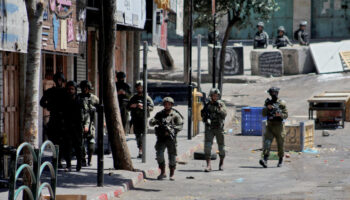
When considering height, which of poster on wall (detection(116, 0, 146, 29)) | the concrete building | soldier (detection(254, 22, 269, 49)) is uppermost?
the concrete building

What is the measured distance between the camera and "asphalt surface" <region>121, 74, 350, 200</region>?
1316 centimetres

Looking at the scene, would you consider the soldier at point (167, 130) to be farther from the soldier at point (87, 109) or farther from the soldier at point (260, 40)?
Answer: the soldier at point (260, 40)

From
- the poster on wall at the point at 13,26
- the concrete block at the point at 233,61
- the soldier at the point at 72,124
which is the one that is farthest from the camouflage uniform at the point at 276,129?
the concrete block at the point at 233,61

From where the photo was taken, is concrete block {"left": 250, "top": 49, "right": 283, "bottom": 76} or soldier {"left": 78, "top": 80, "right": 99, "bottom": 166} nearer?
soldier {"left": 78, "top": 80, "right": 99, "bottom": 166}

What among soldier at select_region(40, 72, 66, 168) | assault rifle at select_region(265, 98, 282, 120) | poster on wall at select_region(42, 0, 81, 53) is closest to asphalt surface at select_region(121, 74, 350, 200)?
assault rifle at select_region(265, 98, 282, 120)

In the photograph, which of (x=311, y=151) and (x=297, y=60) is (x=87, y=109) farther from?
(x=297, y=60)

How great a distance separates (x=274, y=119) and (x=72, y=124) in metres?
4.58

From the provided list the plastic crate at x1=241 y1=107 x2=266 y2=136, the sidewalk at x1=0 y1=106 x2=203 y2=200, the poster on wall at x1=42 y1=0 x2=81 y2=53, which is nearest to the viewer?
the sidewalk at x1=0 y1=106 x2=203 y2=200

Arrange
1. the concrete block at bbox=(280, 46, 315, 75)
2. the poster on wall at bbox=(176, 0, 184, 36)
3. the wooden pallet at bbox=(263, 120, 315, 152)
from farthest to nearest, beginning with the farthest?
the concrete block at bbox=(280, 46, 315, 75) → the poster on wall at bbox=(176, 0, 184, 36) → the wooden pallet at bbox=(263, 120, 315, 152)

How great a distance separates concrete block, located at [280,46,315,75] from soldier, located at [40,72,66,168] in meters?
24.1

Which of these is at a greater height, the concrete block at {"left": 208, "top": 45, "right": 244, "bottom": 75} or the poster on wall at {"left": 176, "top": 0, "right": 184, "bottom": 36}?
the poster on wall at {"left": 176, "top": 0, "right": 184, "bottom": 36}

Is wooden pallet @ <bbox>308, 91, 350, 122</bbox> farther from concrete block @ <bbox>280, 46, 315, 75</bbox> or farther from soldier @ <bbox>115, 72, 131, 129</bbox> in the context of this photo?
concrete block @ <bbox>280, 46, 315, 75</bbox>

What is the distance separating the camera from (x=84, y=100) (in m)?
15.4

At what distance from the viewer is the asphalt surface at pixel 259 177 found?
13.2m
